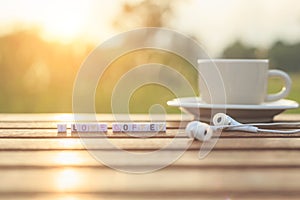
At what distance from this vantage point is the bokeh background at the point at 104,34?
1798mm

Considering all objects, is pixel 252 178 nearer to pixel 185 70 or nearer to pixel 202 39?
pixel 185 70

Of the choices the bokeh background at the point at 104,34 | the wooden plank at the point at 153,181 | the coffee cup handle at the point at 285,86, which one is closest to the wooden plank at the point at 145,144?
the wooden plank at the point at 153,181

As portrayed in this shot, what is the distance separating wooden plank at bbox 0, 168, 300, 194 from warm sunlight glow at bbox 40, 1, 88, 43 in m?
1.34

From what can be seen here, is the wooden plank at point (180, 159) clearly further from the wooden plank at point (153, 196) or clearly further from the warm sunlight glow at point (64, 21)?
the warm sunlight glow at point (64, 21)

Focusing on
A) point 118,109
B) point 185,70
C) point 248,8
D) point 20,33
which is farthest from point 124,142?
point 248,8

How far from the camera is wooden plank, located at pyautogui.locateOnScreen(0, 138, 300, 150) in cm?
66

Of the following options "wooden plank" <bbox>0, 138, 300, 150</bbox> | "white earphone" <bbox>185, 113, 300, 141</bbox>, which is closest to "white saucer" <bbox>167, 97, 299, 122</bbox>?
"white earphone" <bbox>185, 113, 300, 141</bbox>

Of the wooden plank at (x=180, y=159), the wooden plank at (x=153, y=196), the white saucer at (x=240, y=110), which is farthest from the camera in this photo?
the white saucer at (x=240, y=110)

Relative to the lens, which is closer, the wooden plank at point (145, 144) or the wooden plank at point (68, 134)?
the wooden plank at point (145, 144)

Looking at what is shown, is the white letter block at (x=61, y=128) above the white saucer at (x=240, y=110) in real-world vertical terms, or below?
below

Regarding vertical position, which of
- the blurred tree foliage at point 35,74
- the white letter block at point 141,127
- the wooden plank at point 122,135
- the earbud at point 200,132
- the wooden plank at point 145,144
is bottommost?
the wooden plank at point 145,144

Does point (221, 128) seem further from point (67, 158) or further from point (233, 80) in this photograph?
point (67, 158)

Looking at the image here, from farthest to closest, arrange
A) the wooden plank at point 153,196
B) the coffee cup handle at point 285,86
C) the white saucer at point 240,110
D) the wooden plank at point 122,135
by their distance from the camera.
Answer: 1. the coffee cup handle at point 285,86
2. the white saucer at point 240,110
3. the wooden plank at point 122,135
4. the wooden plank at point 153,196

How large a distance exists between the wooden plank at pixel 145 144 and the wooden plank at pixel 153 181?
0.14 meters
